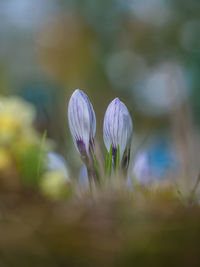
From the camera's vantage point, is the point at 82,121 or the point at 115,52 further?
the point at 115,52

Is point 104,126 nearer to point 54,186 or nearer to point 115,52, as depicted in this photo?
point 54,186

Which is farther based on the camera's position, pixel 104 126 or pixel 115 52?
pixel 115 52

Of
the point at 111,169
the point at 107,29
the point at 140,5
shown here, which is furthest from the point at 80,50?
the point at 111,169

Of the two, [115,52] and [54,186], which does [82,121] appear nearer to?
[54,186]

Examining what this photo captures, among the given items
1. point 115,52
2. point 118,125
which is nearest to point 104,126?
point 118,125

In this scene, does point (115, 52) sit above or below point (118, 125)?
above

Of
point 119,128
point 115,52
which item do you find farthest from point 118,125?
point 115,52

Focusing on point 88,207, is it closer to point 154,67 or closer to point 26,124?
point 26,124

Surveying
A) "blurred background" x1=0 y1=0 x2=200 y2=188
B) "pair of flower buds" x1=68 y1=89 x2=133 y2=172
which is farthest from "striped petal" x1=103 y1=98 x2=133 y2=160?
"blurred background" x1=0 y1=0 x2=200 y2=188
